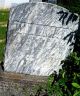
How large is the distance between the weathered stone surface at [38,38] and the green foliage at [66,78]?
105 millimetres

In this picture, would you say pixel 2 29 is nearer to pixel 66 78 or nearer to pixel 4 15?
pixel 4 15

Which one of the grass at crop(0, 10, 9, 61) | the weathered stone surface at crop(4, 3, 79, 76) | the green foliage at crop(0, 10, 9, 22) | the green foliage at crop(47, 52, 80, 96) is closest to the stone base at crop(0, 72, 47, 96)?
the green foliage at crop(47, 52, 80, 96)

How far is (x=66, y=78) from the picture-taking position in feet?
16.3

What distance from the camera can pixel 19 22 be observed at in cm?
499

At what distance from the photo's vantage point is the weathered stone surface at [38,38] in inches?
196

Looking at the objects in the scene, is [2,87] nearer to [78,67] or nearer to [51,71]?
[51,71]

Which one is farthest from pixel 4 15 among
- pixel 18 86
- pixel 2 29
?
pixel 18 86

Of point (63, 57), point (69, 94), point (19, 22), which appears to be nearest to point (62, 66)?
point (63, 57)

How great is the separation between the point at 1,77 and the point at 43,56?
69 centimetres

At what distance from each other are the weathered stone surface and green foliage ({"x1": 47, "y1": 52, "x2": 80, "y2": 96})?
0.34 ft

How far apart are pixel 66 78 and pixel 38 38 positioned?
707 mm

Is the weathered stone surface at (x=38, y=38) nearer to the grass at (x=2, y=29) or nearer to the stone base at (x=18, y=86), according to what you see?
the stone base at (x=18, y=86)

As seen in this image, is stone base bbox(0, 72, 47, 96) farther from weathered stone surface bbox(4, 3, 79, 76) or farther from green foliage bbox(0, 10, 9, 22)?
green foliage bbox(0, 10, 9, 22)

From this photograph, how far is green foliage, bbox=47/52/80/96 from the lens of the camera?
15.9 feet
